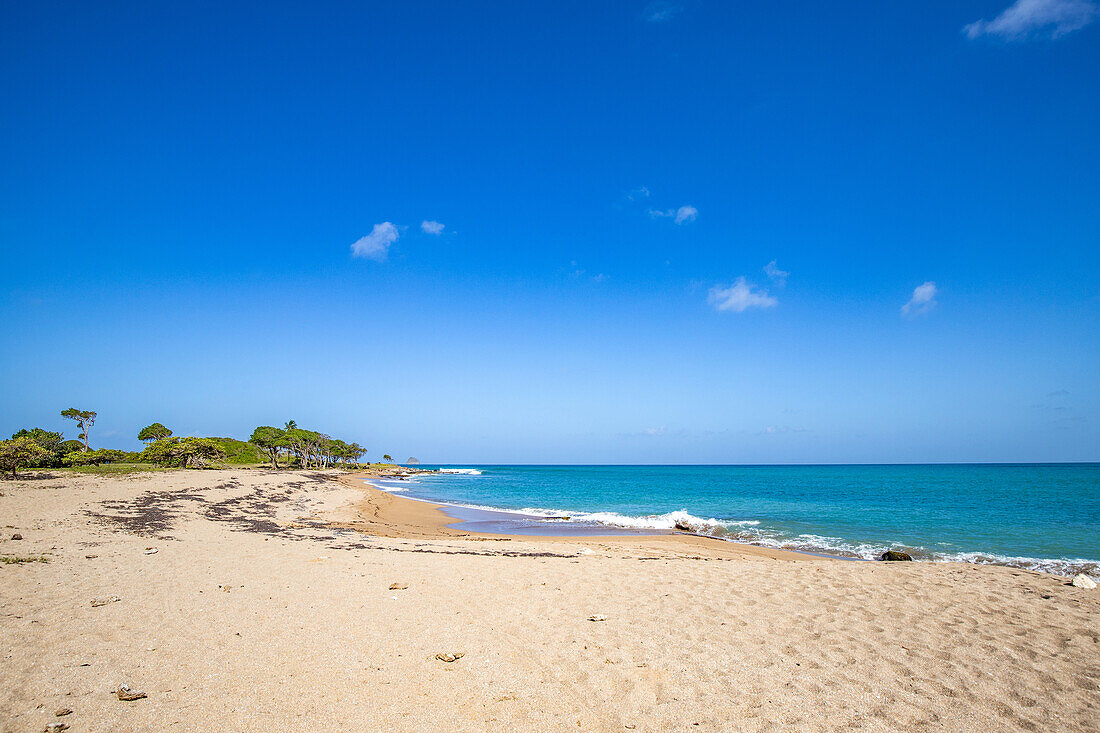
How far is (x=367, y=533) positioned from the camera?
1830cm

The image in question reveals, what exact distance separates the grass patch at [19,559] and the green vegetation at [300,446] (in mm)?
65645

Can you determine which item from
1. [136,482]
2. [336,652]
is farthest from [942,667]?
[136,482]

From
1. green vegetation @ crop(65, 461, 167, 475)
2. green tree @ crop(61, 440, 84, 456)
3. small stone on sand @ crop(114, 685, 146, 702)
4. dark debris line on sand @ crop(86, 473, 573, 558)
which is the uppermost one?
green tree @ crop(61, 440, 84, 456)

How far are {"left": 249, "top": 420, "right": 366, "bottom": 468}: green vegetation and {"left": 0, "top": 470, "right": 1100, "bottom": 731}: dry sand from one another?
66.4 meters

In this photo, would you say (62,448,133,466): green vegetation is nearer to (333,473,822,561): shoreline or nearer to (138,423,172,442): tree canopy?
(138,423,172,442): tree canopy

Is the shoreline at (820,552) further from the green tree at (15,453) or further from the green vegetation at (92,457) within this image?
the green vegetation at (92,457)

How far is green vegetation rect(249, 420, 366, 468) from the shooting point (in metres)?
71.2

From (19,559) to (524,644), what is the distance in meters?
10.6

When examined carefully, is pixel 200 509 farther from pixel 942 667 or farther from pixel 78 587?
pixel 942 667

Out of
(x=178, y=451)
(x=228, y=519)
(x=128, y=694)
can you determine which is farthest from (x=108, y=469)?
(x=128, y=694)

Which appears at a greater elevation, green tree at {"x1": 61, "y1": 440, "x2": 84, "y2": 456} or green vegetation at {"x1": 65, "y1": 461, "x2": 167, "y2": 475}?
green tree at {"x1": 61, "y1": 440, "x2": 84, "y2": 456}

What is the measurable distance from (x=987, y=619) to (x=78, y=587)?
1528 cm

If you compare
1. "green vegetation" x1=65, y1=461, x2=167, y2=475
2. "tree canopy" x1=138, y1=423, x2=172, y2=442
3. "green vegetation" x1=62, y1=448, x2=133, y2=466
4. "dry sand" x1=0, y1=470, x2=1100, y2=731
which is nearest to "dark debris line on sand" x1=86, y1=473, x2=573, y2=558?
Result: "dry sand" x1=0, y1=470, x2=1100, y2=731

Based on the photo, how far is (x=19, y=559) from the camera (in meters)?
9.43
